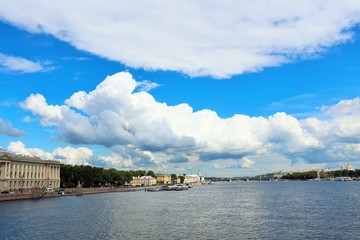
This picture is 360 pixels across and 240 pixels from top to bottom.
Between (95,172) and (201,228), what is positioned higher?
(95,172)

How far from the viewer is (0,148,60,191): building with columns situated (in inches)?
5246

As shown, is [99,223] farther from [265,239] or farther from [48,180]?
[48,180]

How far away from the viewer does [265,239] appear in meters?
45.2

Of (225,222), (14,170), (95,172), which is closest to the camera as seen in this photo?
(225,222)

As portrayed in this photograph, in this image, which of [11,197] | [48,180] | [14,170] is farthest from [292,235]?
[48,180]

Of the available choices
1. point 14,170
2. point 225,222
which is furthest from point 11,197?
point 225,222

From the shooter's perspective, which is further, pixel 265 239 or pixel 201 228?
pixel 201 228

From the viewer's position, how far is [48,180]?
16188 centimetres

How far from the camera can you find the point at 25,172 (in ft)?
487

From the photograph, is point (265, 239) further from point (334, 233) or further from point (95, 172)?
point (95, 172)

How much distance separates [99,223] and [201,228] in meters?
16.6

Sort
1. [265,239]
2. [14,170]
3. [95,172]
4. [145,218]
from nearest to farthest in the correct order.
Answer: [265,239] < [145,218] < [14,170] < [95,172]

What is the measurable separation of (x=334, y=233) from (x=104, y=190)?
451 feet

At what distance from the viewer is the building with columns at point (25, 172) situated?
437ft
